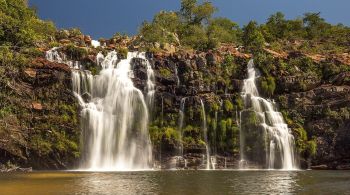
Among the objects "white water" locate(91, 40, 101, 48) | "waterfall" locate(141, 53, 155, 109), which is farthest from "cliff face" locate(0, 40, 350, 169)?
"white water" locate(91, 40, 101, 48)

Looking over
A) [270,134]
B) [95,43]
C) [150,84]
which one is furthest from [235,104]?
[95,43]

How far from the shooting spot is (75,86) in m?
46.5

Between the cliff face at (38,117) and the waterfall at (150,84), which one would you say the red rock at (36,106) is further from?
the waterfall at (150,84)

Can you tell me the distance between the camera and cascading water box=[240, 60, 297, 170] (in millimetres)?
44944

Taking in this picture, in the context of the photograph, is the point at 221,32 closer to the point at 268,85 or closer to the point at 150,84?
the point at 268,85

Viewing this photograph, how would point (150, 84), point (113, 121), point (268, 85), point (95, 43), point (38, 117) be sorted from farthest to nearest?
point (95, 43) → point (268, 85) → point (150, 84) → point (113, 121) → point (38, 117)

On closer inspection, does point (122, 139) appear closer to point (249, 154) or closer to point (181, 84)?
point (181, 84)

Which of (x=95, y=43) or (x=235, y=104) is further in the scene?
(x=95, y=43)

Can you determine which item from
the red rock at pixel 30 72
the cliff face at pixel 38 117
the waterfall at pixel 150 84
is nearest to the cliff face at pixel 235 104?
the waterfall at pixel 150 84

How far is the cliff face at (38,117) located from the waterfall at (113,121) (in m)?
1.30

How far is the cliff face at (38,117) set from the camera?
1683 inches

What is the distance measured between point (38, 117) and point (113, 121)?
7.63m

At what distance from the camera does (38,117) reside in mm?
44562

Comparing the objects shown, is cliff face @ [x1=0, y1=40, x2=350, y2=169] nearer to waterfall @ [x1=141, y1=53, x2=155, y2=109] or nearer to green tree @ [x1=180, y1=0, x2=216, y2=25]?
waterfall @ [x1=141, y1=53, x2=155, y2=109]
